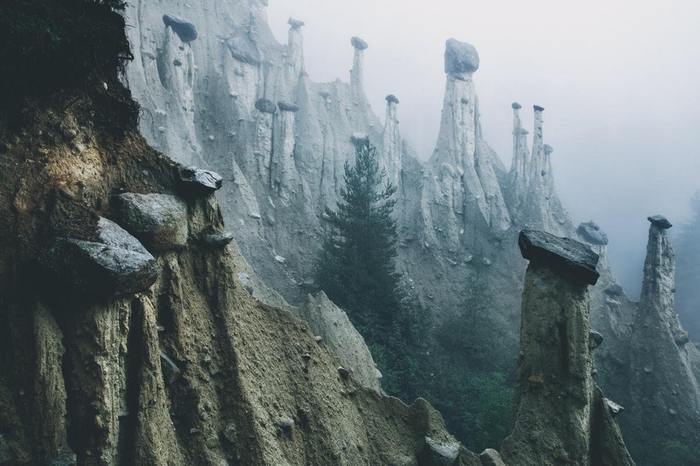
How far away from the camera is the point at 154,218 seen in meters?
5.48

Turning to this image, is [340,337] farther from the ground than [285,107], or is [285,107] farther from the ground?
[285,107]

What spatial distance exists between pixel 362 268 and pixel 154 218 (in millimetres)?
19673

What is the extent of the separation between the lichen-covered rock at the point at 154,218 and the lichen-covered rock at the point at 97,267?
2.23 feet

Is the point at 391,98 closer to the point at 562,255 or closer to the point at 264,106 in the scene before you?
the point at 264,106

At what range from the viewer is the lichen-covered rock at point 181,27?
2909 cm

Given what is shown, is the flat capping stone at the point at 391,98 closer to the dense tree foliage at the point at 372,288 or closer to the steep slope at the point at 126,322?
the dense tree foliage at the point at 372,288

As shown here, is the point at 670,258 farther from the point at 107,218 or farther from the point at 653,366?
the point at 107,218

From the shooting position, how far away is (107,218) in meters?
5.18

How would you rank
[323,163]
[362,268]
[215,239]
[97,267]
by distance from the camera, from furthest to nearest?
1. [323,163]
2. [362,268]
3. [215,239]
4. [97,267]

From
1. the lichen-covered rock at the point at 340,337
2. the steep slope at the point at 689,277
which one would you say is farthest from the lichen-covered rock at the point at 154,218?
the steep slope at the point at 689,277

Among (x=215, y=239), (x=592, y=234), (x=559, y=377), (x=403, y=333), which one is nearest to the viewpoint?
(x=215, y=239)

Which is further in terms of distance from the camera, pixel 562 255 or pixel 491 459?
pixel 562 255

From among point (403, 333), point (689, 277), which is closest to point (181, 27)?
point (403, 333)

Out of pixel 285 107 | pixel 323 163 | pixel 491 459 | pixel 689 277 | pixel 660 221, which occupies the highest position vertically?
pixel 285 107
